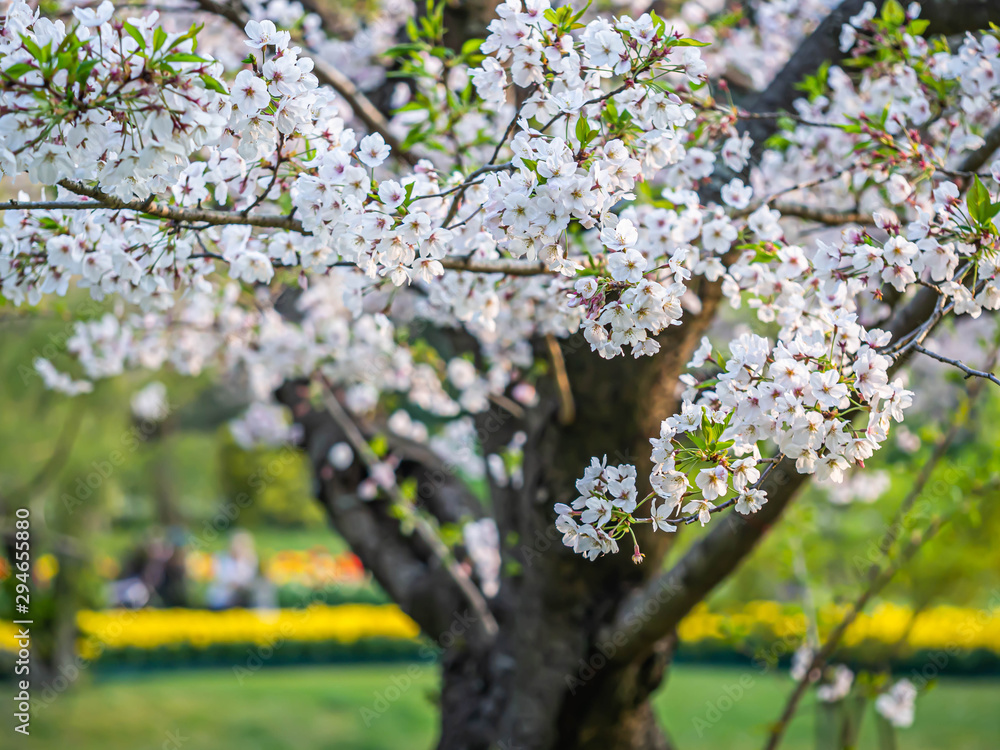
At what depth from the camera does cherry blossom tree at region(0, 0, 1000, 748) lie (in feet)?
4.70

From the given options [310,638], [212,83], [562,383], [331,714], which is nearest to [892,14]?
[562,383]

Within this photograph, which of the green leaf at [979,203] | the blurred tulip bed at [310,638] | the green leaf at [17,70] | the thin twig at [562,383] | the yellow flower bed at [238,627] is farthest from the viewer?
the yellow flower bed at [238,627]

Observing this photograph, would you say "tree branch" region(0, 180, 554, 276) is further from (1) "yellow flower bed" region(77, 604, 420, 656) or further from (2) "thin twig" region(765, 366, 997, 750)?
(1) "yellow flower bed" region(77, 604, 420, 656)

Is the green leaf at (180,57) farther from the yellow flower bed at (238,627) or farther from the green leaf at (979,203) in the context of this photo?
the yellow flower bed at (238,627)

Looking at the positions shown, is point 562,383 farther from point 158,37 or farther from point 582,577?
point 158,37

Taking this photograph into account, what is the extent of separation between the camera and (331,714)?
809 cm

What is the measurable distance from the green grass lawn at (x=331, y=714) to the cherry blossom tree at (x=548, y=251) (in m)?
3.67

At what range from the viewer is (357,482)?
4.01 metres

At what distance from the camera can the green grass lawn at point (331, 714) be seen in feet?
23.9

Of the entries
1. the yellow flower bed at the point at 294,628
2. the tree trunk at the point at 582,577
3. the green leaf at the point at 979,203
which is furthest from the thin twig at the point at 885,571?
the yellow flower bed at the point at 294,628

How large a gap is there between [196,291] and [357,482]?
2004 millimetres

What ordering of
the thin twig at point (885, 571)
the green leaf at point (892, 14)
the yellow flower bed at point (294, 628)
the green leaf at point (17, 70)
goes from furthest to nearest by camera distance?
the yellow flower bed at point (294, 628)
the thin twig at point (885, 571)
the green leaf at point (892, 14)
the green leaf at point (17, 70)

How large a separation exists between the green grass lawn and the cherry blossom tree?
3.67m

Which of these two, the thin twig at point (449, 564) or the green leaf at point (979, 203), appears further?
the thin twig at point (449, 564)
